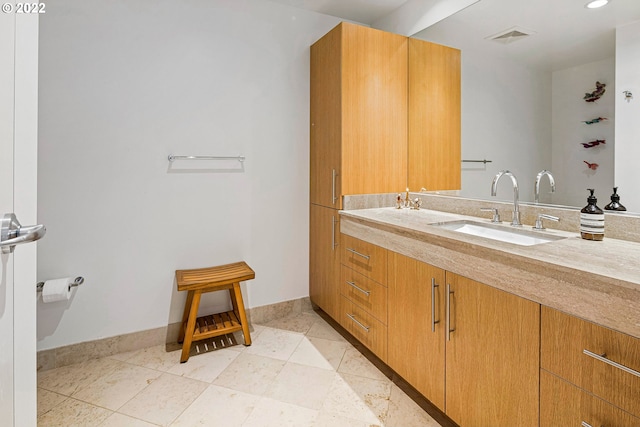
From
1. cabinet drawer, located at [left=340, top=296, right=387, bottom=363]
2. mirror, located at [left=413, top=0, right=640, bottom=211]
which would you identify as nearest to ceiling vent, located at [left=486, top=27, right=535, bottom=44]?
mirror, located at [left=413, top=0, right=640, bottom=211]

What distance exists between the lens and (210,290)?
220 centimetres

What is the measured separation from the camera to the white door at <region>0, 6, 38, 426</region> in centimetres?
73

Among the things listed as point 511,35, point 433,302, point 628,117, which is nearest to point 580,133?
point 628,117

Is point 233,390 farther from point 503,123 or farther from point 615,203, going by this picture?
point 503,123

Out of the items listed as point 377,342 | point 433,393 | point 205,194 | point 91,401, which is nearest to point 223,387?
point 91,401

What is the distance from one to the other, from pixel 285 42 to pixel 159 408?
249 centimetres

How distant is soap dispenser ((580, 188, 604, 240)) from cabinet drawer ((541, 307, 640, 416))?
573 millimetres

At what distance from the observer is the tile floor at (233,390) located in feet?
5.24

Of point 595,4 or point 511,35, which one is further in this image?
point 511,35

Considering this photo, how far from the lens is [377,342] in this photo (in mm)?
1936

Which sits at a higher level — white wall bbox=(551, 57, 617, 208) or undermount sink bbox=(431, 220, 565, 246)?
white wall bbox=(551, 57, 617, 208)

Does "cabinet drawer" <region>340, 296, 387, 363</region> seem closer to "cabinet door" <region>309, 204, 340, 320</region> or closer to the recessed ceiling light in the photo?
"cabinet door" <region>309, 204, 340, 320</region>

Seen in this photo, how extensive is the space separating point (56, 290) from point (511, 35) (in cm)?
291

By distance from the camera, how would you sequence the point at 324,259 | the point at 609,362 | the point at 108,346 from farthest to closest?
1. the point at 324,259
2. the point at 108,346
3. the point at 609,362
